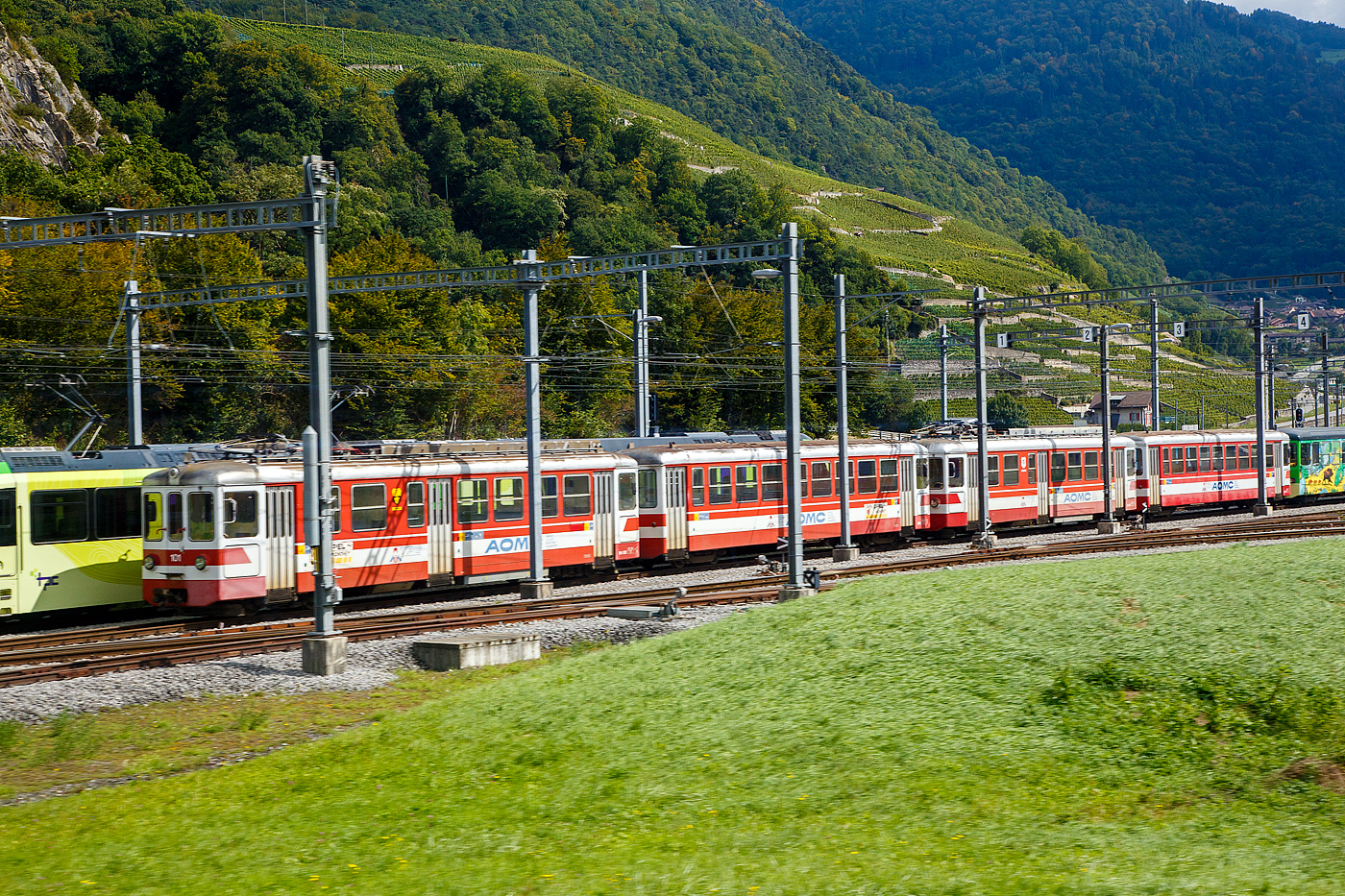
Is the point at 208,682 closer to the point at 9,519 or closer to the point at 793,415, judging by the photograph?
the point at 9,519

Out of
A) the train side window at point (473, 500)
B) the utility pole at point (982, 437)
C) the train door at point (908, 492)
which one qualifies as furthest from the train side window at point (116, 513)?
the utility pole at point (982, 437)

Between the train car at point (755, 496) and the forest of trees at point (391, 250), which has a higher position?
the forest of trees at point (391, 250)

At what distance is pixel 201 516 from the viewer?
77.3 ft

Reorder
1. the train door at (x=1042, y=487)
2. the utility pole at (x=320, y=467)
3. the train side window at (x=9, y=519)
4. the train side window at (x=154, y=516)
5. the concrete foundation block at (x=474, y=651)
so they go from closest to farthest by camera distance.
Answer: the utility pole at (x=320, y=467)
the concrete foundation block at (x=474, y=651)
the train side window at (x=9, y=519)
the train side window at (x=154, y=516)
the train door at (x=1042, y=487)

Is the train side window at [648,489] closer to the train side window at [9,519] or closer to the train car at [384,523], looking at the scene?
the train car at [384,523]

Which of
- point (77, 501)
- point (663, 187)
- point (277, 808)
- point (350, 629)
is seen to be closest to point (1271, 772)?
point (277, 808)

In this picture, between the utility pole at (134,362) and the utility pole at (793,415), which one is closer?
the utility pole at (793,415)

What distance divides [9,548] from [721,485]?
16840 mm

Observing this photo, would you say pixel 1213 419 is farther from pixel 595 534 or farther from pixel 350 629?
pixel 350 629

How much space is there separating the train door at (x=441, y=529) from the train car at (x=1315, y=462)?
1600 inches

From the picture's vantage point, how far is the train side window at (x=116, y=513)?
24516mm

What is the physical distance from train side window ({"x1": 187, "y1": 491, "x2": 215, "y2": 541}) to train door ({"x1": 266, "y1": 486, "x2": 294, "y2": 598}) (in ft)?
3.50

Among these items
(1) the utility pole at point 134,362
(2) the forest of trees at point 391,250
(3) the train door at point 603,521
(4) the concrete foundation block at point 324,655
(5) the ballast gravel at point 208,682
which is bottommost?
(5) the ballast gravel at point 208,682

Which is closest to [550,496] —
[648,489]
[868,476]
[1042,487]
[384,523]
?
[648,489]
